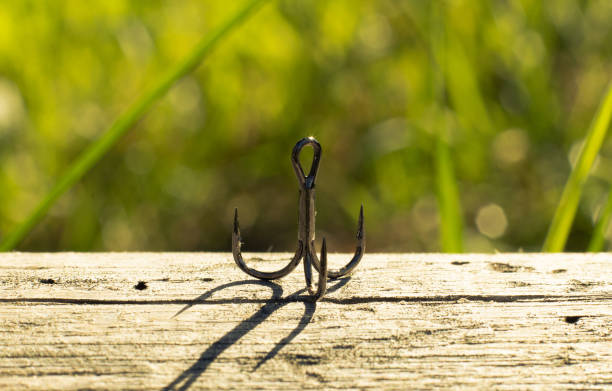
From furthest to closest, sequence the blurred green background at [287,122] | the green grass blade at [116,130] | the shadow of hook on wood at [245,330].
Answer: the blurred green background at [287,122]
the green grass blade at [116,130]
the shadow of hook on wood at [245,330]

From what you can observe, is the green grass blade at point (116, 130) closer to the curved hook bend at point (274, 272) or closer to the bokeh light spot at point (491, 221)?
the curved hook bend at point (274, 272)

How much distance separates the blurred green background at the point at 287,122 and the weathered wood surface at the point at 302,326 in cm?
94

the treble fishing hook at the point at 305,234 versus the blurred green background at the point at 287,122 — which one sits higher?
the blurred green background at the point at 287,122

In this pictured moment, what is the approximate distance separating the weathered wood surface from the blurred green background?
94 centimetres

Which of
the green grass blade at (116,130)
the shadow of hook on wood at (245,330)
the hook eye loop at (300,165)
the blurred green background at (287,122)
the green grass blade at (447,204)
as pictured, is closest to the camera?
the shadow of hook on wood at (245,330)

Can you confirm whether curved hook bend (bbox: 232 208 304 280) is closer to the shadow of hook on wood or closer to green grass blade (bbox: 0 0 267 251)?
the shadow of hook on wood

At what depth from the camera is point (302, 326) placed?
2.37ft

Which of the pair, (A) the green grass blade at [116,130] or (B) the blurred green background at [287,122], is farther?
(B) the blurred green background at [287,122]

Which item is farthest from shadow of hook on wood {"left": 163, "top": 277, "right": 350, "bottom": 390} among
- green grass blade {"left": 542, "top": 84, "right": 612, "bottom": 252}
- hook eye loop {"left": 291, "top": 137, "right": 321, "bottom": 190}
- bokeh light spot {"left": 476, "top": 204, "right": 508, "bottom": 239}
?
bokeh light spot {"left": 476, "top": 204, "right": 508, "bottom": 239}

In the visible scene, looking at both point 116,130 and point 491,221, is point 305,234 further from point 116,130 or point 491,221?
point 491,221

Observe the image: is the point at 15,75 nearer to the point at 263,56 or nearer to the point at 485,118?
the point at 263,56

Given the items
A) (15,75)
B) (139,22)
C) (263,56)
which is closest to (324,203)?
(263,56)

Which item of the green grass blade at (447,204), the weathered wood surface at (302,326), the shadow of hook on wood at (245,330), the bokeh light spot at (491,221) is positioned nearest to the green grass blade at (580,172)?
the green grass blade at (447,204)

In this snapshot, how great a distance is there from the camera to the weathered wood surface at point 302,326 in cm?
65
